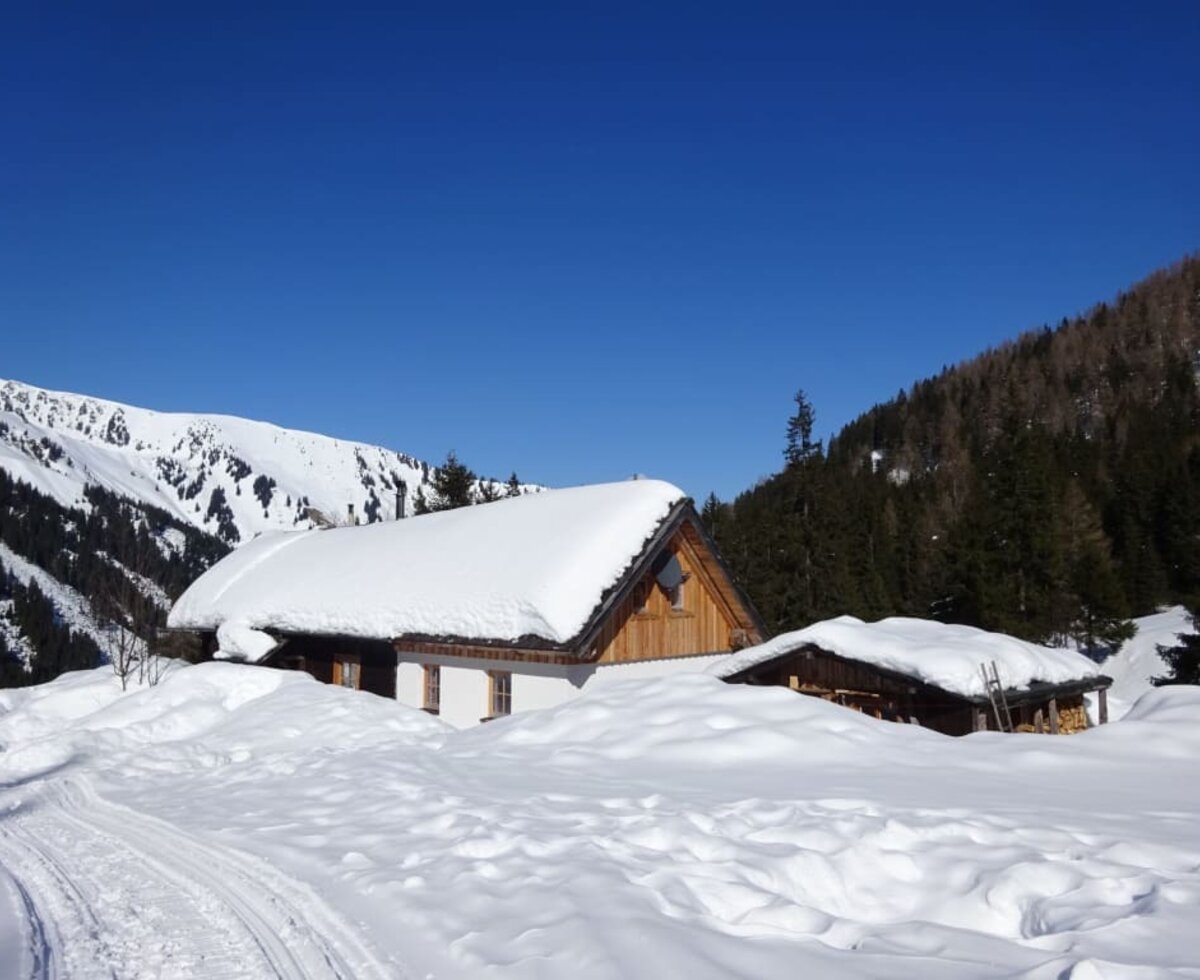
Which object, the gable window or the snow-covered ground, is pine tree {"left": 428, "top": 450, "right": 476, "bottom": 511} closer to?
the gable window

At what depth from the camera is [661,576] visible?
20.4 m

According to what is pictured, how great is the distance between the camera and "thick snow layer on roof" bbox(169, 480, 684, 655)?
61.0 feet

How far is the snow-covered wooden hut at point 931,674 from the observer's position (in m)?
16.2

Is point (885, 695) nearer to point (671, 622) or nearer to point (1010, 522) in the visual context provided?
point (671, 622)

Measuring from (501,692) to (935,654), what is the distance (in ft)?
30.6

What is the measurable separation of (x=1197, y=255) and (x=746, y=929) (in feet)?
567

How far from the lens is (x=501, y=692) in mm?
18969

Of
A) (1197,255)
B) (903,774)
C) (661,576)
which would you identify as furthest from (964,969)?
(1197,255)

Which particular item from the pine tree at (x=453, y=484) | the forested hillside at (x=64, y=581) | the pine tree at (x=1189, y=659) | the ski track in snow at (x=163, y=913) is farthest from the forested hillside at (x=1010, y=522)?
the ski track in snow at (x=163, y=913)

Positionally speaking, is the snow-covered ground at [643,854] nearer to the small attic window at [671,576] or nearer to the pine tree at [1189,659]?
the small attic window at [671,576]

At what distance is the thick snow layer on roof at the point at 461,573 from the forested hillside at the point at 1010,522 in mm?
23192

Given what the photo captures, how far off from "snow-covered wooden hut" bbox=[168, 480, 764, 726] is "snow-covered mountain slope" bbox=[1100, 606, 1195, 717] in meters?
28.1

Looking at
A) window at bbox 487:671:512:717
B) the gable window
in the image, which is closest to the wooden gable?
window at bbox 487:671:512:717

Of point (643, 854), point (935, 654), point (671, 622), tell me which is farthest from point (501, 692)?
point (643, 854)
